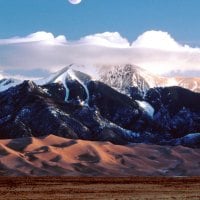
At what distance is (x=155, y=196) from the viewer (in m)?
70.7

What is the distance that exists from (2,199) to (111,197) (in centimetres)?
1276

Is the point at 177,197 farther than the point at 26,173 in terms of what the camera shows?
No

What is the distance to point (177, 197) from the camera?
69.0 metres

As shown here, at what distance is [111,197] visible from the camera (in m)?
69.2

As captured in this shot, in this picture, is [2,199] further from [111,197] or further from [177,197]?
[177,197]

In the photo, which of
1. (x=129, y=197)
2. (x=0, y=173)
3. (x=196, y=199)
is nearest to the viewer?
(x=196, y=199)

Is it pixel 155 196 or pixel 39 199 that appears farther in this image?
pixel 155 196

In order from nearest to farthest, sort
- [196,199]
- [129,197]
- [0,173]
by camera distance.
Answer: [196,199], [129,197], [0,173]

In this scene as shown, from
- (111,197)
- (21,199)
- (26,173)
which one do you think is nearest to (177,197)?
(111,197)

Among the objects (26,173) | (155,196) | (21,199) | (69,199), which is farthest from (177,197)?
(26,173)

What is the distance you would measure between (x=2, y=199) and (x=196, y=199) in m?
20.9

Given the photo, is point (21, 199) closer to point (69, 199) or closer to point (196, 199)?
point (69, 199)

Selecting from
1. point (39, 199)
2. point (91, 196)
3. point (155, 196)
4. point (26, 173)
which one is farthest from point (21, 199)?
point (26, 173)

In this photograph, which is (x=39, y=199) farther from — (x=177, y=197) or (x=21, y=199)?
(x=177, y=197)
